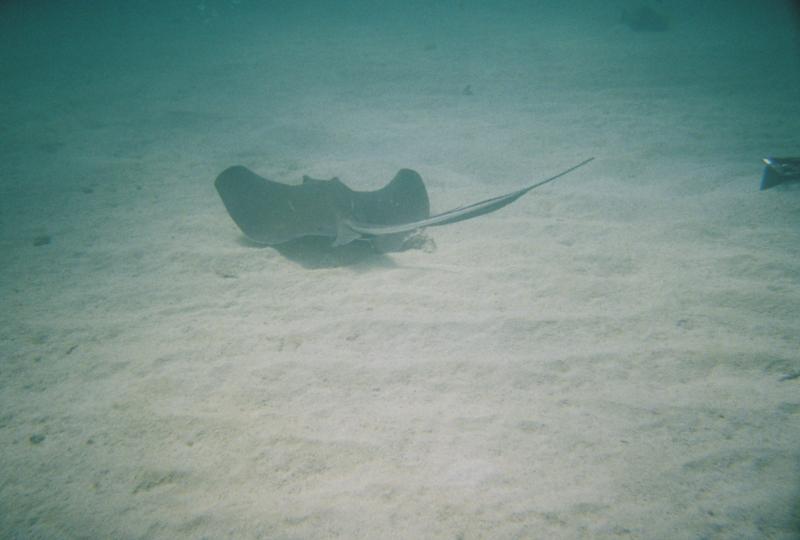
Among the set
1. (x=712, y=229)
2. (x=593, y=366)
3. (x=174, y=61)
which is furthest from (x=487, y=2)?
(x=593, y=366)

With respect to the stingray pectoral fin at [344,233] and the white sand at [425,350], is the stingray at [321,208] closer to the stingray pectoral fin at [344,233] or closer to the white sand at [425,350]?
the stingray pectoral fin at [344,233]

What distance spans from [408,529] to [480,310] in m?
1.54

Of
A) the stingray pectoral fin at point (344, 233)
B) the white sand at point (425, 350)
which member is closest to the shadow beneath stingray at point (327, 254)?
the white sand at point (425, 350)

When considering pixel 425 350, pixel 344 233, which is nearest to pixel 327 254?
pixel 344 233

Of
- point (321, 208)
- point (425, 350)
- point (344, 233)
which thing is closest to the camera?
point (425, 350)

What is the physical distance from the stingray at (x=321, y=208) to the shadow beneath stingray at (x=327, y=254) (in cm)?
13

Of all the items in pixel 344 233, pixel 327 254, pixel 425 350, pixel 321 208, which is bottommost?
pixel 425 350

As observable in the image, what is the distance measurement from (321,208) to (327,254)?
0.43m

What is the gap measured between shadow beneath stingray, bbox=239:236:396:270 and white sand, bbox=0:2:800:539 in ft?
0.12

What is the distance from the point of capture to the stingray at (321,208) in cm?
356

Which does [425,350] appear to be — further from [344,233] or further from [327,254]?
[327,254]

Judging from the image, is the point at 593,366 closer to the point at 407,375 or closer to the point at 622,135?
the point at 407,375

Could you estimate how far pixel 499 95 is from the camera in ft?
30.1

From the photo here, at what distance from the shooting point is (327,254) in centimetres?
371
